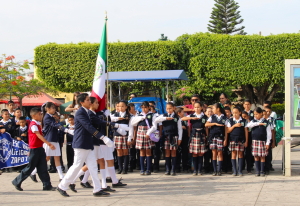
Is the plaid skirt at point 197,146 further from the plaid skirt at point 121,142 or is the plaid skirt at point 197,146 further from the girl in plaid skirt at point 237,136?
the plaid skirt at point 121,142

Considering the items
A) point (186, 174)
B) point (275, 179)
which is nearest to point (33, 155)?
point (186, 174)

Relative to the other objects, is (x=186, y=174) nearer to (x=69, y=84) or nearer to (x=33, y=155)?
(x=33, y=155)

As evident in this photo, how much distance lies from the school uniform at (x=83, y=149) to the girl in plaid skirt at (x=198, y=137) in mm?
2737

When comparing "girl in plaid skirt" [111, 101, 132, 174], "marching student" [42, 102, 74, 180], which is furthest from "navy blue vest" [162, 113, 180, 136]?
"marching student" [42, 102, 74, 180]

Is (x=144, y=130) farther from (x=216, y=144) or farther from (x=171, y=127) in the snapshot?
(x=216, y=144)

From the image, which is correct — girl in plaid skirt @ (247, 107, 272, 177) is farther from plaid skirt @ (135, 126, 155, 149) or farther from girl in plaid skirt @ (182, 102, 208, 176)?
plaid skirt @ (135, 126, 155, 149)

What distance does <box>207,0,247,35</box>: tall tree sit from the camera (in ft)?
128

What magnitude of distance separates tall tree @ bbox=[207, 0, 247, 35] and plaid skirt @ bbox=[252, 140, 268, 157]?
109 feet

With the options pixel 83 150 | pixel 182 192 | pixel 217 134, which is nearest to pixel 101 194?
pixel 83 150

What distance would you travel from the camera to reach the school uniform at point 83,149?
18.5ft

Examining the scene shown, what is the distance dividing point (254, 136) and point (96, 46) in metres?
16.1

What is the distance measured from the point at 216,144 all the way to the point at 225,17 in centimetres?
3442

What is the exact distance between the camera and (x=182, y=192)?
605 centimetres

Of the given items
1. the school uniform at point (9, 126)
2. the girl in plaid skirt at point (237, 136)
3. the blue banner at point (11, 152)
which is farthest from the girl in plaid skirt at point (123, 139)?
the school uniform at point (9, 126)
